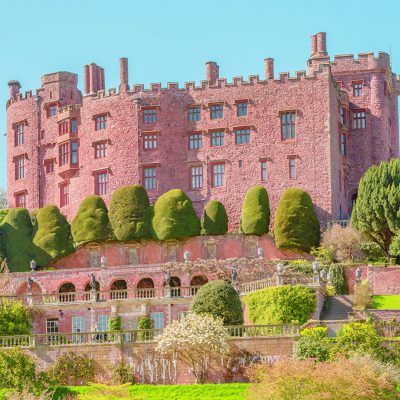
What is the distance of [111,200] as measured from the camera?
77750 mm

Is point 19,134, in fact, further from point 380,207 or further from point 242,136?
point 380,207

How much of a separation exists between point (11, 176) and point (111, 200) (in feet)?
38.9

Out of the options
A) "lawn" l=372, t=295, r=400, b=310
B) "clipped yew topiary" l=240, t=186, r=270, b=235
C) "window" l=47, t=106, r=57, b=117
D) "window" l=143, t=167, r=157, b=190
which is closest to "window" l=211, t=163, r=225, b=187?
"clipped yew topiary" l=240, t=186, r=270, b=235

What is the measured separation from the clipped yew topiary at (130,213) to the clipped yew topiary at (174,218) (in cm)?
63

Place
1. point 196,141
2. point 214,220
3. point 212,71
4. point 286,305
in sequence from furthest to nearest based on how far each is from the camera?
point 212,71 < point 196,141 < point 214,220 < point 286,305

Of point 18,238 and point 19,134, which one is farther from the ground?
point 19,134

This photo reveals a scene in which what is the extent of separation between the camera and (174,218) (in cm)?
7531

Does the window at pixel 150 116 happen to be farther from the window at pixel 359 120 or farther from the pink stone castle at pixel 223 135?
the window at pixel 359 120

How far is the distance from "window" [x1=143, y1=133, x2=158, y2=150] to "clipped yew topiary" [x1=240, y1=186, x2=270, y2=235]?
278 inches

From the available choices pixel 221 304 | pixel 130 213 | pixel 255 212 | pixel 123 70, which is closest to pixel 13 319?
pixel 221 304

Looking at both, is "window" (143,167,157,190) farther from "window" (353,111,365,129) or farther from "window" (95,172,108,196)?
"window" (353,111,365,129)

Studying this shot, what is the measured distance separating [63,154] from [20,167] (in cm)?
443

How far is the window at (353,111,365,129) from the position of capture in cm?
8244

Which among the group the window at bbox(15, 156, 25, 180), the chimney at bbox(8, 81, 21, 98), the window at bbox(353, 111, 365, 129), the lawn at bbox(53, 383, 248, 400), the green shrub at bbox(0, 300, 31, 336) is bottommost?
the lawn at bbox(53, 383, 248, 400)
